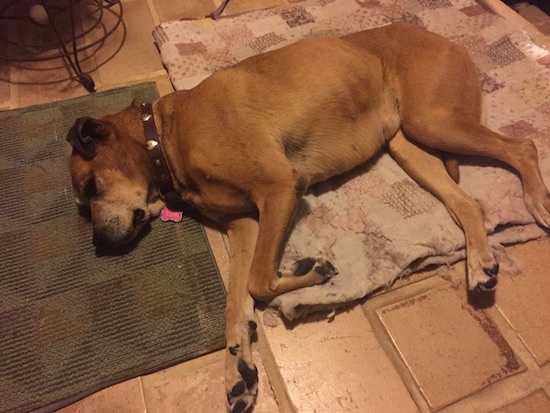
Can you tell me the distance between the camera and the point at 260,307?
6.42 feet

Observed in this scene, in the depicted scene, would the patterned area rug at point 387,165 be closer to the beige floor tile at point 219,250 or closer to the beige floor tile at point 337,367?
the beige floor tile at point 337,367

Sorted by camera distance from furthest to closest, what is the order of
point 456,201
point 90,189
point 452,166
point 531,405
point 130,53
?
point 130,53
point 452,166
point 456,201
point 90,189
point 531,405

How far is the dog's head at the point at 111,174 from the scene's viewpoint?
1.98 metres

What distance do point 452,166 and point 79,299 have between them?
1805 millimetres

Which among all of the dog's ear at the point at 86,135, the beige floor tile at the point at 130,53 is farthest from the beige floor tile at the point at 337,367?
the beige floor tile at the point at 130,53

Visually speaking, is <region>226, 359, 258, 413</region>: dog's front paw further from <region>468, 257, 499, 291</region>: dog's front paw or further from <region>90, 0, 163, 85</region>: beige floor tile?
<region>90, 0, 163, 85</region>: beige floor tile

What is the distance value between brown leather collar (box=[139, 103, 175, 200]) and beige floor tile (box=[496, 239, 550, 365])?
1511 mm

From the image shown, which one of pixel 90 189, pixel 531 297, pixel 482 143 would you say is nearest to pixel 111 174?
pixel 90 189

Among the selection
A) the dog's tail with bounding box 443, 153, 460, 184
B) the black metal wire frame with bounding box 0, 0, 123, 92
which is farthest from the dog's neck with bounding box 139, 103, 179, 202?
the dog's tail with bounding box 443, 153, 460, 184

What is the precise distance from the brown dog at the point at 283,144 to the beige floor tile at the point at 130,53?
95cm

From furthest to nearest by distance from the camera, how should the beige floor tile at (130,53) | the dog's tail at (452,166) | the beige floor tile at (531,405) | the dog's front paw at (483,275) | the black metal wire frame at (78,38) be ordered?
the beige floor tile at (130,53), the black metal wire frame at (78,38), the dog's tail at (452,166), the dog's front paw at (483,275), the beige floor tile at (531,405)

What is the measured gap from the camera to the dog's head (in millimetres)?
1981

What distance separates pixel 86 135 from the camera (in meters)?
1.95

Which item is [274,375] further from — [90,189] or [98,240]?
[90,189]
